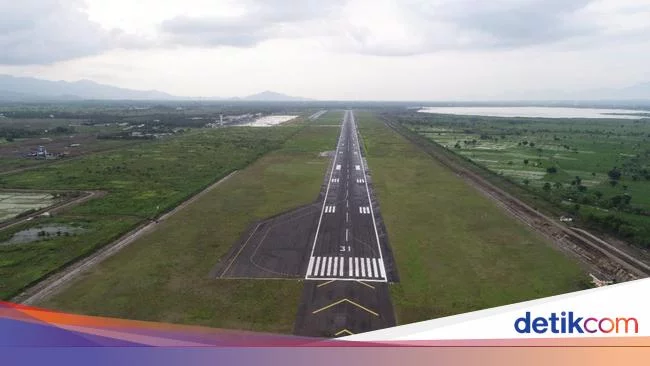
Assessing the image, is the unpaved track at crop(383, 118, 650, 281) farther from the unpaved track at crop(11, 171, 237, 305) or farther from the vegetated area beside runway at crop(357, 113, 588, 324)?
the unpaved track at crop(11, 171, 237, 305)

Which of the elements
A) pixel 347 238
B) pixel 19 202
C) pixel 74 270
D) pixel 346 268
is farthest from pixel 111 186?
pixel 346 268

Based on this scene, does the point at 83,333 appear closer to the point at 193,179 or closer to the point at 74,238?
the point at 74,238

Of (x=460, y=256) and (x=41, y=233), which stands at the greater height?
(x=41, y=233)

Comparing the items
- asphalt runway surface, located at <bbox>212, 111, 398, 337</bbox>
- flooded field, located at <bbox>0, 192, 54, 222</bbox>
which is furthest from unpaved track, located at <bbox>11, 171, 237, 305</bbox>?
flooded field, located at <bbox>0, 192, 54, 222</bbox>

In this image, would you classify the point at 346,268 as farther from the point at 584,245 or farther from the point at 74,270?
the point at 584,245

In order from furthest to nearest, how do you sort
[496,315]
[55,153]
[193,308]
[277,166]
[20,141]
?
[20,141], [55,153], [277,166], [193,308], [496,315]

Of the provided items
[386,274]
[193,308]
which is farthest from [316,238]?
[193,308]

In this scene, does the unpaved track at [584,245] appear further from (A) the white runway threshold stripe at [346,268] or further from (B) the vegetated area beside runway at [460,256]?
(A) the white runway threshold stripe at [346,268]

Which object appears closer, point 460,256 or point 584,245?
point 460,256
